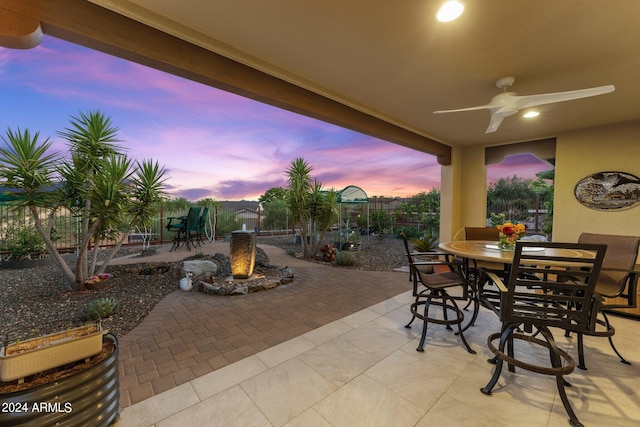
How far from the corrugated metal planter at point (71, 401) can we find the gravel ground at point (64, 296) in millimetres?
1387

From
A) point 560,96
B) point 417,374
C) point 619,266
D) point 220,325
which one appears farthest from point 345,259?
point 560,96

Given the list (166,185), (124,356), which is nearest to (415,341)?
(124,356)

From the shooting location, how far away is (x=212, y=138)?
25.2ft

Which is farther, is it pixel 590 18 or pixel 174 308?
pixel 174 308

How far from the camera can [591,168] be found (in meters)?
4.23

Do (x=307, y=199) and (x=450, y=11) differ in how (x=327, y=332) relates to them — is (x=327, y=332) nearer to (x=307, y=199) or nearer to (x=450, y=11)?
(x=450, y=11)

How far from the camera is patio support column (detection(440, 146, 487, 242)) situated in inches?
223

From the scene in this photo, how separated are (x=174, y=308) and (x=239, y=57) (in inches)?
112

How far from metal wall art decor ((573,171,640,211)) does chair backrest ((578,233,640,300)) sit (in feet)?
7.58

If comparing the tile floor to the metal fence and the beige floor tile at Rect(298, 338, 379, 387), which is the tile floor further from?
the metal fence

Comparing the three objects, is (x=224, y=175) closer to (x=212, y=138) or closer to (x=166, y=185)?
(x=212, y=138)

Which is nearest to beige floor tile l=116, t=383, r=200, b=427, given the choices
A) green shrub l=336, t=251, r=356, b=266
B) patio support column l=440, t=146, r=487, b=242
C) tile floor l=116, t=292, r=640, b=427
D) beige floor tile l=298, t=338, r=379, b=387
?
tile floor l=116, t=292, r=640, b=427

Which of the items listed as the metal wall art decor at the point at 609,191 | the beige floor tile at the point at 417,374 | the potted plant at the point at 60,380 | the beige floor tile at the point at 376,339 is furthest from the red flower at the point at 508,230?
the metal wall art decor at the point at 609,191

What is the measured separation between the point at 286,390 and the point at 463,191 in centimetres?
589
